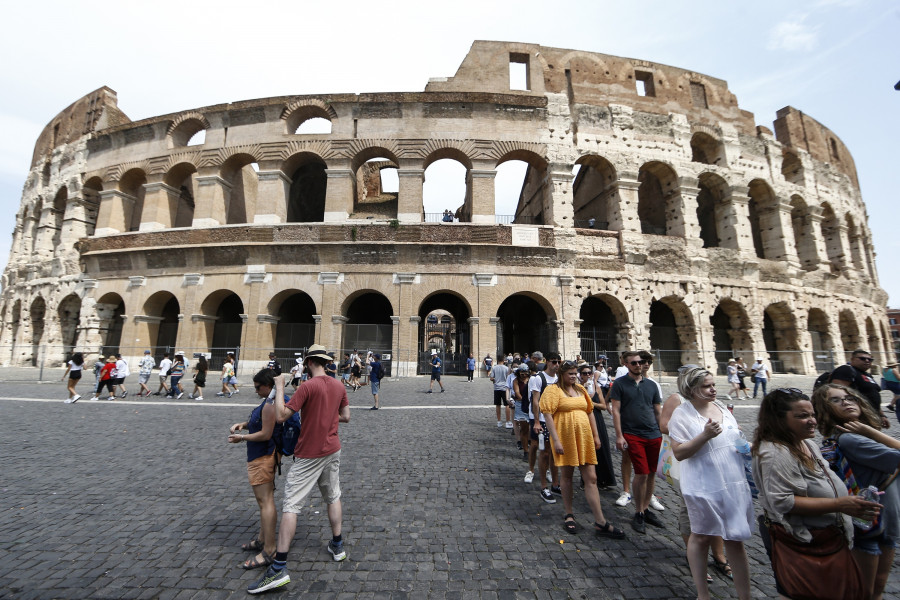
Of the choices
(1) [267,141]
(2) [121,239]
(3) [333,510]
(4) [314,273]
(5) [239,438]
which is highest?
(1) [267,141]

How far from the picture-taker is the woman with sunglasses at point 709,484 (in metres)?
2.24

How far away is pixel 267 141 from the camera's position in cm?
1639

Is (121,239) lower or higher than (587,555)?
higher

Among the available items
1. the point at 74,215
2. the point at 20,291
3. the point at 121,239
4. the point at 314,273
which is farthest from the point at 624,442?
the point at 20,291

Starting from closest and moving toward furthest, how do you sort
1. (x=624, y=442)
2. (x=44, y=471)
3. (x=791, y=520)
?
(x=791, y=520), (x=624, y=442), (x=44, y=471)

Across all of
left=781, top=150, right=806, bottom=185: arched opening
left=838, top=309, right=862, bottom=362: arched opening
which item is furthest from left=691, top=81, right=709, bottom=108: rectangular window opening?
left=838, top=309, right=862, bottom=362: arched opening

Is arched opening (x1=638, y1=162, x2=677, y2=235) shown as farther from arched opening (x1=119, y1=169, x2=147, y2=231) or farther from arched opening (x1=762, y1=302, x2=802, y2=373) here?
arched opening (x1=119, y1=169, x2=147, y2=231)

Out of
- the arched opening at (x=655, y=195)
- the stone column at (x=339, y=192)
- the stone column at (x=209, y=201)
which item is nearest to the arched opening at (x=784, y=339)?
the arched opening at (x=655, y=195)

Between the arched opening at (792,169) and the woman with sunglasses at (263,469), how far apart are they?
26073 mm

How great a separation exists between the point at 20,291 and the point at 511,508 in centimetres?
A: 2908

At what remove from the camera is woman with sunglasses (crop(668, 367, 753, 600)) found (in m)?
2.24

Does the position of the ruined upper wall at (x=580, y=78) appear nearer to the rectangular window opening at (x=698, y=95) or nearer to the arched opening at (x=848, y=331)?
the rectangular window opening at (x=698, y=95)

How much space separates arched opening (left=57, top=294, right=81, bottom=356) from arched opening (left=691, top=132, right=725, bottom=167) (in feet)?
104

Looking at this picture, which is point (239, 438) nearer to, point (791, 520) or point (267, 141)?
point (791, 520)
